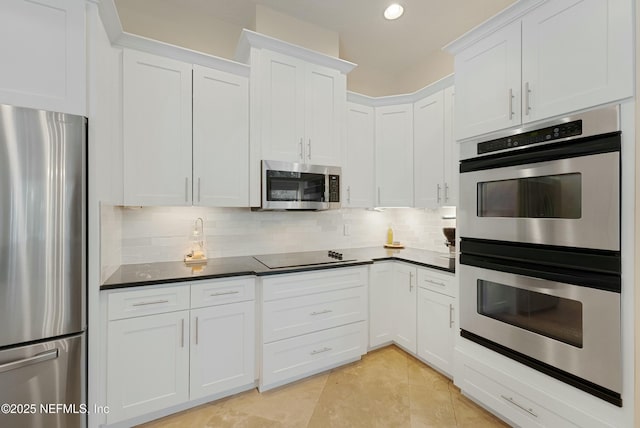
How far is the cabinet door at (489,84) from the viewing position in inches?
67.3

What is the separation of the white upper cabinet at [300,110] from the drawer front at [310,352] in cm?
153

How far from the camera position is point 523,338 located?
5.46 ft

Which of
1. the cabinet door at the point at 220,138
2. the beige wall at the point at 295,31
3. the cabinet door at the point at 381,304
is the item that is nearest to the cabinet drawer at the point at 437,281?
the cabinet door at the point at 381,304

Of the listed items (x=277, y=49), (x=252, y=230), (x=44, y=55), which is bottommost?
(x=252, y=230)

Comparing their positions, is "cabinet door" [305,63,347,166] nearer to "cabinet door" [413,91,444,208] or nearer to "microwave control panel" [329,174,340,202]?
"microwave control panel" [329,174,340,202]

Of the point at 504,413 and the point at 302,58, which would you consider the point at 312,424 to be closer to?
the point at 504,413

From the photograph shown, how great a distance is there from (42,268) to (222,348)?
3.74ft

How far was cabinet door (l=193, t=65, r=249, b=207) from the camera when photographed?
218cm

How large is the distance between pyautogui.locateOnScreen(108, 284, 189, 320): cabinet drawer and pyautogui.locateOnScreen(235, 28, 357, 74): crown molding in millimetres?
1971

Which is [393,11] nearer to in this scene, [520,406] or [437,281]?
[437,281]

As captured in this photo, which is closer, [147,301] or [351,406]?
[147,301]

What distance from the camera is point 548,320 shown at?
1.58m

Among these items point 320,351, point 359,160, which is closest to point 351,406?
point 320,351

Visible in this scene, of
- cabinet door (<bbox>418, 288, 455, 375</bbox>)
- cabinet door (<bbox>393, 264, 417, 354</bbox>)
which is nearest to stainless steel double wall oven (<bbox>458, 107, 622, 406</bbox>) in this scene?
cabinet door (<bbox>418, 288, 455, 375</bbox>)
